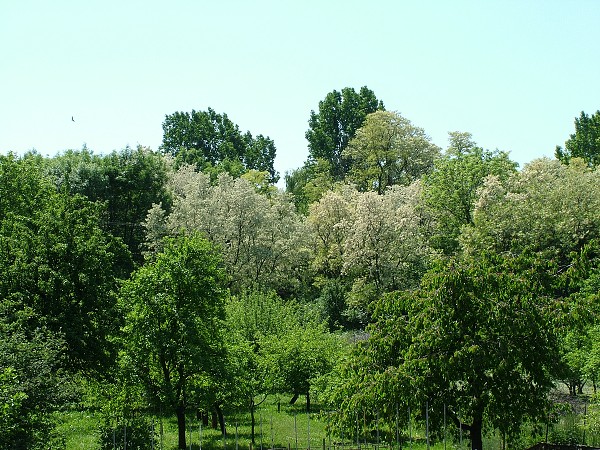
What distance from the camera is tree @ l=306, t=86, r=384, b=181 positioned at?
84.6 m

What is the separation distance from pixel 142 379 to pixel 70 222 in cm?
800

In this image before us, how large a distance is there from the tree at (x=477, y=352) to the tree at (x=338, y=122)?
214ft

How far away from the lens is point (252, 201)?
53750 mm

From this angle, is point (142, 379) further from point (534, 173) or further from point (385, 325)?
point (534, 173)

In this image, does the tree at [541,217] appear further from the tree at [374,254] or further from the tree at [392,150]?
the tree at [392,150]

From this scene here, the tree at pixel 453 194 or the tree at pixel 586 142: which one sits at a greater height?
the tree at pixel 586 142

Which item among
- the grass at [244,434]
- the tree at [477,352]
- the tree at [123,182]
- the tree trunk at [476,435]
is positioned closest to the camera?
the tree at [477,352]

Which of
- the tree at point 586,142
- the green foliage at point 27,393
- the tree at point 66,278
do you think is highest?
the tree at point 586,142

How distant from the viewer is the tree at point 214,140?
3728 inches

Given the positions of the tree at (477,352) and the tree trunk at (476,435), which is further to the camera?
the tree trunk at (476,435)

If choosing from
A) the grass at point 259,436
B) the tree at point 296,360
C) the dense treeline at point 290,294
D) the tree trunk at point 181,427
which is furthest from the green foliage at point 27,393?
the tree at point 296,360

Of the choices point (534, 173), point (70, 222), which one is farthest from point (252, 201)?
point (70, 222)

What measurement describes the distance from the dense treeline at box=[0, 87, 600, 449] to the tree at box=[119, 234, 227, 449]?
62mm

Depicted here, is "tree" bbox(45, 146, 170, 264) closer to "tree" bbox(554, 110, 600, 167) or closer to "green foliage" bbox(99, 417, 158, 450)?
"green foliage" bbox(99, 417, 158, 450)
